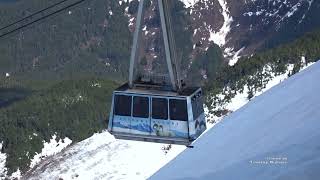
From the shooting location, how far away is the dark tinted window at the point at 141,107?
4175 cm

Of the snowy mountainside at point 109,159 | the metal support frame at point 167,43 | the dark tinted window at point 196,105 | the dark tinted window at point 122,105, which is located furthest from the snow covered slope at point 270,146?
the snowy mountainside at point 109,159

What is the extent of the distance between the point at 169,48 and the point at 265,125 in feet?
47.9

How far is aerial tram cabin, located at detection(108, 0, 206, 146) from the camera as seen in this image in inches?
1594

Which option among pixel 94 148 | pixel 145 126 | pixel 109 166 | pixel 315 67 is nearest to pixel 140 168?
pixel 109 166

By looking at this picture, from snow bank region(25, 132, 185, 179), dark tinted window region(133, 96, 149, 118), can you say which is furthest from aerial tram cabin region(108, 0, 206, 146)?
snow bank region(25, 132, 185, 179)

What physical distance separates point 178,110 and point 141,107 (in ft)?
8.14

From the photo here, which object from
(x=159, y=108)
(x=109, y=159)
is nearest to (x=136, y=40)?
(x=159, y=108)

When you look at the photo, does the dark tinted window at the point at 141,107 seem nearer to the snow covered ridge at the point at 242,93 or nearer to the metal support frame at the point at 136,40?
the metal support frame at the point at 136,40

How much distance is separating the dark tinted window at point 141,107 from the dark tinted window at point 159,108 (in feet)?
1.46

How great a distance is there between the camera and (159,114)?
41.7 m

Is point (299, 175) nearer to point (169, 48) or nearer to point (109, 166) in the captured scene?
point (169, 48)

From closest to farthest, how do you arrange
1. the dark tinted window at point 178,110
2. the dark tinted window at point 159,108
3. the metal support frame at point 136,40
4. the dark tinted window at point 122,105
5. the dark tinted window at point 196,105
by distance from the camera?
the metal support frame at point 136,40
the dark tinted window at point 178,110
the dark tinted window at point 196,105
the dark tinted window at point 159,108
the dark tinted window at point 122,105

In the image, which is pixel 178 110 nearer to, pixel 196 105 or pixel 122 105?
pixel 196 105

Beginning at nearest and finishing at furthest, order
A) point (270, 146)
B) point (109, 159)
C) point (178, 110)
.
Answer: point (270, 146) → point (178, 110) → point (109, 159)
